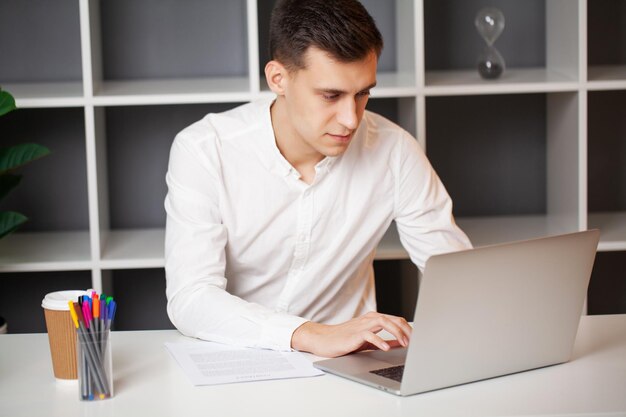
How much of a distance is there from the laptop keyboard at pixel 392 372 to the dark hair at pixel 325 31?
68 cm

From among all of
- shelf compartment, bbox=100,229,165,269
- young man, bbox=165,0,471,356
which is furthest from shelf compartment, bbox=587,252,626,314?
shelf compartment, bbox=100,229,165,269

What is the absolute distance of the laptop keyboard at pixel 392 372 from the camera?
1.50 meters

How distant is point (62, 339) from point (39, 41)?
177 cm

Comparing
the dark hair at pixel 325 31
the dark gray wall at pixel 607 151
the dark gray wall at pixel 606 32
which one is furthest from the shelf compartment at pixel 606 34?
the dark hair at pixel 325 31

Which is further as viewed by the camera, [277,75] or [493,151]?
[493,151]

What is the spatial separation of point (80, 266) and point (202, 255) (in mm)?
851

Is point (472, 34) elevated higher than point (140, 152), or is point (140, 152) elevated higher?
point (472, 34)

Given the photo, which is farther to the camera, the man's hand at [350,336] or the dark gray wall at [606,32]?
the dark gray wall at [606,32]

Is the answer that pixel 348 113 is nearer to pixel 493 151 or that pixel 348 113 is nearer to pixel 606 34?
pixel 493 151

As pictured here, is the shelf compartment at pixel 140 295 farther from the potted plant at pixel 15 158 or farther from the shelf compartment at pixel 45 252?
the potted plant at pixel 15 158

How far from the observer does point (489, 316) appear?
146 centimetres

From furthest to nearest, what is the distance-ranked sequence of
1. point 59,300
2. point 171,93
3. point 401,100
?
point 401,100, point 171,93, point 59,300

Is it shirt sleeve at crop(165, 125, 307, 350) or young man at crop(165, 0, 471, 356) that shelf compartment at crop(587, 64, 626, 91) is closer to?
young man at crop(165, 0, 471, 356)

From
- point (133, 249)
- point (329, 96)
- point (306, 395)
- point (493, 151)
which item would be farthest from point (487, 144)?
point (306, 395)
